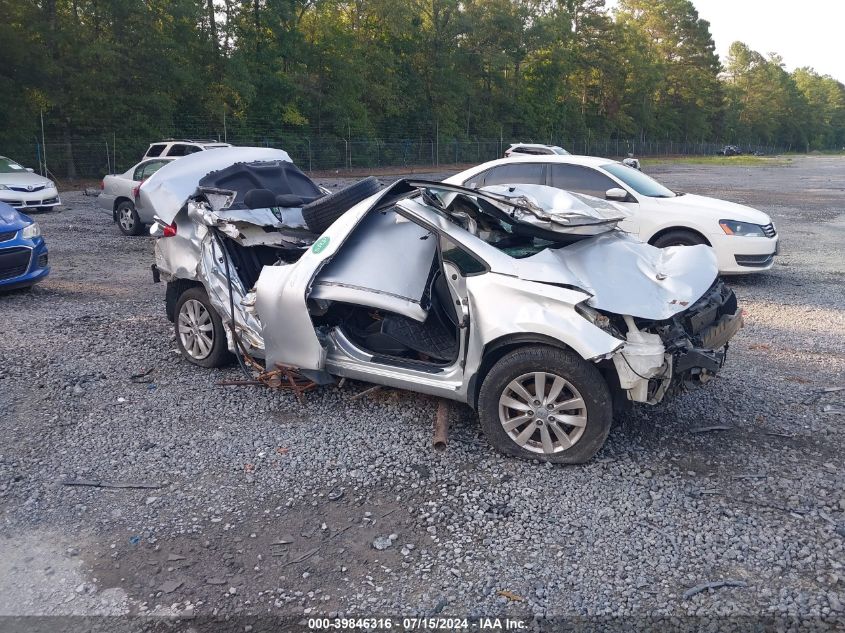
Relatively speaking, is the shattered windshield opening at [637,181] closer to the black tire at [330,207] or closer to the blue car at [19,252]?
the black tire at [330,207]

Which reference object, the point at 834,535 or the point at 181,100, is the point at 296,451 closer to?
the point at 834,535

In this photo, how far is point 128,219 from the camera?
15039 millimetres

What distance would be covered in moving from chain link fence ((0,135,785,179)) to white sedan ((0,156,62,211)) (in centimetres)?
942

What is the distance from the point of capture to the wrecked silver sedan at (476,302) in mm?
4227

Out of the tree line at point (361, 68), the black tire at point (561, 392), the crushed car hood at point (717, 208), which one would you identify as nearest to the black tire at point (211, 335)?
the black tire at point (561, 392)

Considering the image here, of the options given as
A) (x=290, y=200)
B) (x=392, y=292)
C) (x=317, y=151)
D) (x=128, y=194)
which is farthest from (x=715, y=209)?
(x=317, y=151)

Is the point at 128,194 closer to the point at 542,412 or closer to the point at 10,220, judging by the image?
the point at 10,220

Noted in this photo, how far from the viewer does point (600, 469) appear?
4.33 m

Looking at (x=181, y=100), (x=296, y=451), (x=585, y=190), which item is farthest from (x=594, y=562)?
(x=181, y=100)

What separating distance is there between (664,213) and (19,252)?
826 cm

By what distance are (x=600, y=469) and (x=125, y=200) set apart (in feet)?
44.6

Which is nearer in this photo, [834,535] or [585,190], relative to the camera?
[834,535]

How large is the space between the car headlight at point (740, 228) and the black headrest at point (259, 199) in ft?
19.8

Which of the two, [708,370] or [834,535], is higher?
[708,370]
